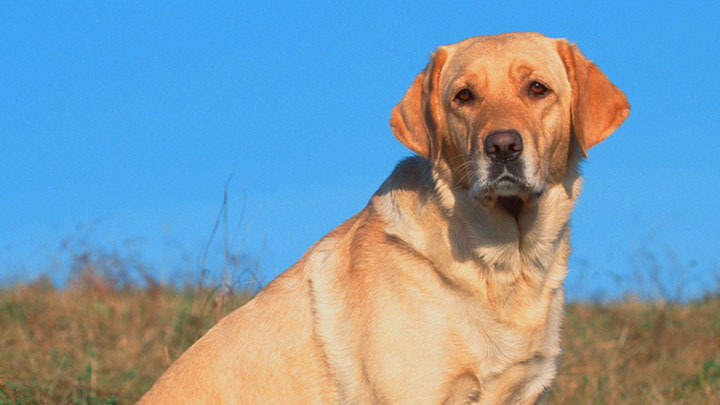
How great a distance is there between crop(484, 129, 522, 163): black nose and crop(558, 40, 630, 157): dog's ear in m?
0.51

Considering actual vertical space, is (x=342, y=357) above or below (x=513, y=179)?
below

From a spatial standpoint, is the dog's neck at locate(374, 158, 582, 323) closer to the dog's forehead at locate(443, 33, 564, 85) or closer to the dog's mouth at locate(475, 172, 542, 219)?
the dog's mouth at locate(475, 172, 542, 219)

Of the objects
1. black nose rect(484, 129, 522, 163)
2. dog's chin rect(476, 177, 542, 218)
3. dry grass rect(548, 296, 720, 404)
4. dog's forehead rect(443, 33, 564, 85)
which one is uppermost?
dog's forehead rect(443, 33, 564, 85)

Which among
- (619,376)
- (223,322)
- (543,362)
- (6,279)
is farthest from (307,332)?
(6,279)

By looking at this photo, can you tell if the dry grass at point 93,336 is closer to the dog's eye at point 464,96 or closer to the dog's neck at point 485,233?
the dog's neck at point 485,233

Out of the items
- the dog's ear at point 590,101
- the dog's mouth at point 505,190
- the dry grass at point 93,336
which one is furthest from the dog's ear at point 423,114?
the dry grass at point 93,336

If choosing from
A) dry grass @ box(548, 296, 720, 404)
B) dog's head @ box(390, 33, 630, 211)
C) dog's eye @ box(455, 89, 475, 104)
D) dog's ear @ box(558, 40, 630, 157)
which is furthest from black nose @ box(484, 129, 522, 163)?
dry grass @ box(548, 296, 720, 404)

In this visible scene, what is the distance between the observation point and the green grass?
5945 mm

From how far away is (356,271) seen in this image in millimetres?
3799

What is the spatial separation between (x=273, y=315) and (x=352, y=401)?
61 cm

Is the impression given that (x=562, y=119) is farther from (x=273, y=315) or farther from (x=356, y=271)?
(x=273, y=315)

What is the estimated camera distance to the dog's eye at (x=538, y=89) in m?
3.84

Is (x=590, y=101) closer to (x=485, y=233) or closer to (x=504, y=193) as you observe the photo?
(x=504, y=193)

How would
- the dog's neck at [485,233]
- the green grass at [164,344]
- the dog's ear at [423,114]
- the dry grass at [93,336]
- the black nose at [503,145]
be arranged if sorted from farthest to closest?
the green grass at [164,344]
the dry grass at [93,336]
the dog's ear at [423,114]
the dog's neck at [485,233]
the black nose at [503,145]
